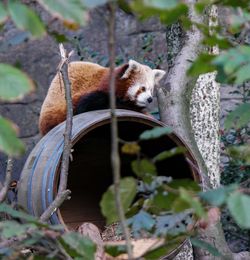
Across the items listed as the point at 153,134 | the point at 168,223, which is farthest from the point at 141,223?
the point at 153,134

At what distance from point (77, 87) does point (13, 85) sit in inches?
143

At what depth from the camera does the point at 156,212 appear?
4.60 ft

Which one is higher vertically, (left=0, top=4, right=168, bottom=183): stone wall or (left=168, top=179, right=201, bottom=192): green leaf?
(left=0, top=4, right=168, bottom=183): stone wall

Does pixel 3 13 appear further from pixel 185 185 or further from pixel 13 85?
pixel 185 185

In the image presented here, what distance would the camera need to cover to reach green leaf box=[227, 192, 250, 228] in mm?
983

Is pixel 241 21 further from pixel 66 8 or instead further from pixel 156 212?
pixel 156 212

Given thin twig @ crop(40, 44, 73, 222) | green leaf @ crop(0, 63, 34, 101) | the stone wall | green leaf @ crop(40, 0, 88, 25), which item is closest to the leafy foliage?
green leaf @ crop(40, 0, 88, 25)

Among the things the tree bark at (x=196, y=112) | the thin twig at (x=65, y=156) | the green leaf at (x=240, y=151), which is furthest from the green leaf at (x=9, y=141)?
the tree bark at (x=196, y=112)

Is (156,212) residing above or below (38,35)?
below

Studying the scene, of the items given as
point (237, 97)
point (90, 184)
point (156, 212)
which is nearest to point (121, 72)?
point (90, 184)

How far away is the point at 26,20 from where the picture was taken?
996 millimetres

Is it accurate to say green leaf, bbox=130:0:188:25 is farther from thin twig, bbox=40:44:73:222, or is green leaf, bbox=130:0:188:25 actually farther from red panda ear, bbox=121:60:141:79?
red panda ear, bbox=121:60:141:79

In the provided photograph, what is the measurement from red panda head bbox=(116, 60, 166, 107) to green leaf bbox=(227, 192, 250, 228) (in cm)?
361

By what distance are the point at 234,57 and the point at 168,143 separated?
87.9 inches
